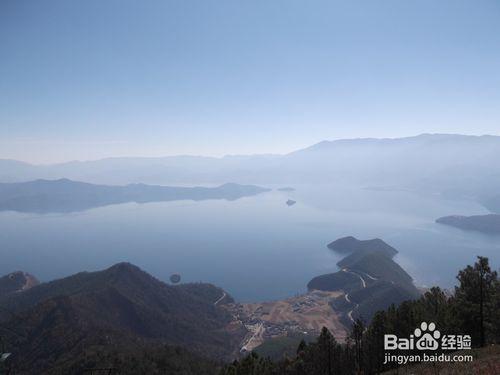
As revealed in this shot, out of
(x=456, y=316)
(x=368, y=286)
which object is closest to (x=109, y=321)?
(x=368, y=286)

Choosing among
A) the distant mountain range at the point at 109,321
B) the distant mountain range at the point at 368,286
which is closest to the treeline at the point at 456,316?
the distant mountain range at the point at 109,321

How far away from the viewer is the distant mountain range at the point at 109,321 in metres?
83.9

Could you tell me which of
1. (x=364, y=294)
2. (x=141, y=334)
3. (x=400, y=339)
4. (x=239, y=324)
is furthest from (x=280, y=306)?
(x=400, y=339)

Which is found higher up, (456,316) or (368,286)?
(456,316)

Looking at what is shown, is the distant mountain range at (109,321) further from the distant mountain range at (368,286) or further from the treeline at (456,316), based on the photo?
the treeline at (456,316)

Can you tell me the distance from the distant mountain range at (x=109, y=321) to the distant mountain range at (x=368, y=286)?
4641cm

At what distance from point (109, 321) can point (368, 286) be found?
345ft

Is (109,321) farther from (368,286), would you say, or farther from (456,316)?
(456,316)

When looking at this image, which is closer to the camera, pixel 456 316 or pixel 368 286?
pixel 456 316

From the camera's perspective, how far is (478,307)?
32.2 meters

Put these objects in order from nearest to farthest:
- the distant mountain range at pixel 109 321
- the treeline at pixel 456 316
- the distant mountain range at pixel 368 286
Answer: the treeline at pixel 456 316
the distant mountain range at pixel 109 321
the distant mountain range at pixel 368 286

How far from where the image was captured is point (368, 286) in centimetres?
14912

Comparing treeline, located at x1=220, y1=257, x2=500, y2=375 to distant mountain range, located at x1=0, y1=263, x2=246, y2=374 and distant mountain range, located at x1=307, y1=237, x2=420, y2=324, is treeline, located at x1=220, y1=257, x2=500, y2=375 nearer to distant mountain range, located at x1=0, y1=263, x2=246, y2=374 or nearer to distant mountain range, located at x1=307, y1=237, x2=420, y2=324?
distant mountain range, located at x1=0, y1=263, x2=246, y2=374

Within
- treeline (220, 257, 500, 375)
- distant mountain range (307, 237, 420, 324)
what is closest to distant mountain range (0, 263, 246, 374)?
distant mountain range (307, 237, 420, 324)
